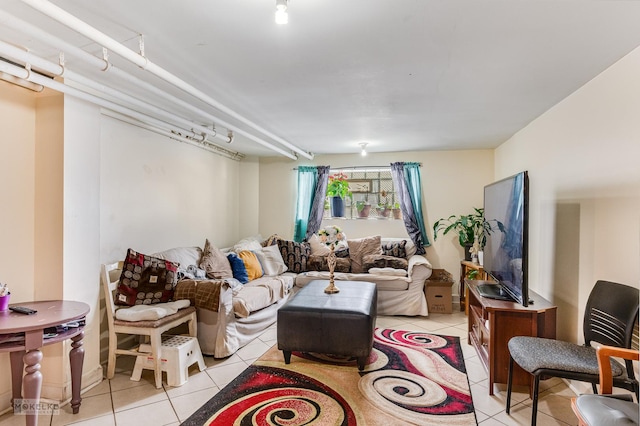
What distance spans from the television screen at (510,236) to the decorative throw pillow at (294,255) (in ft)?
8.07

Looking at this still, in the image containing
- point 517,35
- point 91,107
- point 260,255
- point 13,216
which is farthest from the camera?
point 260,255

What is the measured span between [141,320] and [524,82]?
10.8 feet

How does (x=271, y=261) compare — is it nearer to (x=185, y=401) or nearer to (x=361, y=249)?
(x=361, y=249)

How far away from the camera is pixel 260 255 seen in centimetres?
462

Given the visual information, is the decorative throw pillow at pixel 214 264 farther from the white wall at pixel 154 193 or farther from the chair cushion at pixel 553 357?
the chair cushion at pixel 553 357

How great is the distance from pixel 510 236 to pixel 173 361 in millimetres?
2725

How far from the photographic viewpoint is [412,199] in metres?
5.18

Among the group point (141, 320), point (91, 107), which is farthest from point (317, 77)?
point (141, 320)

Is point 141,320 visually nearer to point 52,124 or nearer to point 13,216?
point 13,216

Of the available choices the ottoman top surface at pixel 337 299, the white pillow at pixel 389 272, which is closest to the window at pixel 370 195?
the white pillow at pixel 389 272

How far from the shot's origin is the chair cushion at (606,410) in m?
1.41

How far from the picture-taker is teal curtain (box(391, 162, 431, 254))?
513cm

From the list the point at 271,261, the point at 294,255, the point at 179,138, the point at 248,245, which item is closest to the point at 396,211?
the point at 294,255

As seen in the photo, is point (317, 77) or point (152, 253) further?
point (152, 253)
